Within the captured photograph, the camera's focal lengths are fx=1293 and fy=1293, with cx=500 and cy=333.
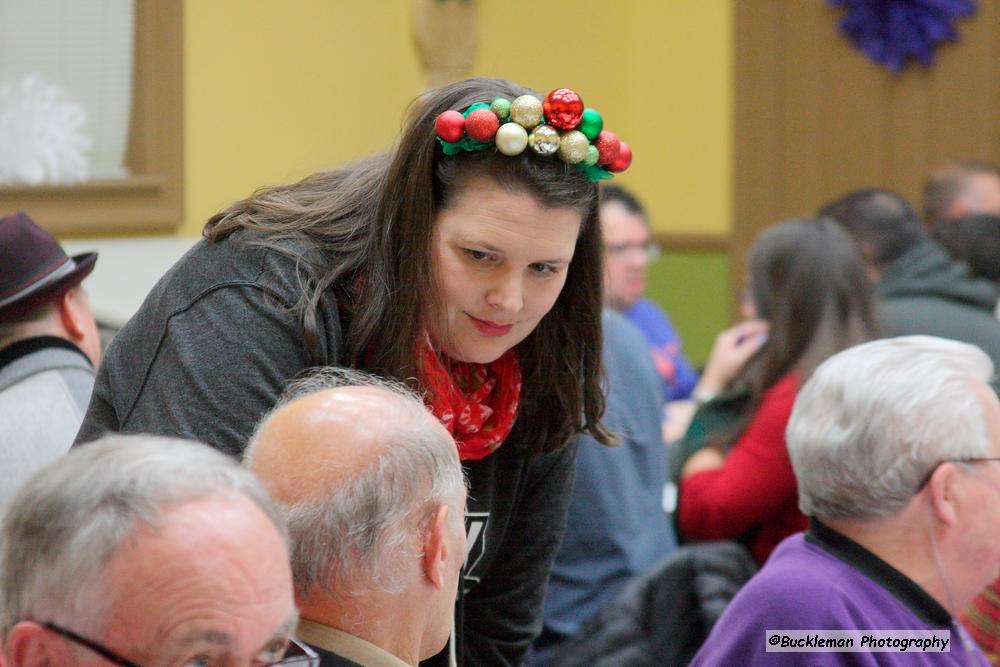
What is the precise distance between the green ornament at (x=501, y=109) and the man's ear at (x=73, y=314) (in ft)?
3.31

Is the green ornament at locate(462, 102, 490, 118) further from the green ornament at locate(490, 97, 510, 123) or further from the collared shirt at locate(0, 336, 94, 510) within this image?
the collared shirt at locate(0, 336, 94, 510)

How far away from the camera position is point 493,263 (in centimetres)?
157

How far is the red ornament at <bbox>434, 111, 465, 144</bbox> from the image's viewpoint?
154 cm

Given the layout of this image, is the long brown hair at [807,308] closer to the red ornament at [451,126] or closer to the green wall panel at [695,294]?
the red ornament at [451,126]

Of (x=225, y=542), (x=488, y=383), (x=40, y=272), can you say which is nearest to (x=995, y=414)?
(x=488, y=383)

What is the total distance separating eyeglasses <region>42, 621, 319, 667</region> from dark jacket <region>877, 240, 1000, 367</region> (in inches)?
94.0

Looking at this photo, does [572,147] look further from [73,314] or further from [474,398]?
[73,314]

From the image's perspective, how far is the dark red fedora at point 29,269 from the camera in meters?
2.17

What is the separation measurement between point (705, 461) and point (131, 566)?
7.29ft

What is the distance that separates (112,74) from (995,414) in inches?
121

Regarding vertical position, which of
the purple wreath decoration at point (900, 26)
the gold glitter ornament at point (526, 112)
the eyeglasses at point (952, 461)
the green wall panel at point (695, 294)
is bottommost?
the green wall panel at point (695, 294)

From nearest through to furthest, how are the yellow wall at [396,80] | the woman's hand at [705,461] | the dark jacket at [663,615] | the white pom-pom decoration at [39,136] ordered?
the dark jacket at [663,615] → the woman's hand at [705,461] → the white pom-pom decoration at [39,136] → the yellow wall at [396,80]

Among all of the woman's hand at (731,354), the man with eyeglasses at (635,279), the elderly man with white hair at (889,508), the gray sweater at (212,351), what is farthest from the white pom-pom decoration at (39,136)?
the elderly man with white hair at (889,508)

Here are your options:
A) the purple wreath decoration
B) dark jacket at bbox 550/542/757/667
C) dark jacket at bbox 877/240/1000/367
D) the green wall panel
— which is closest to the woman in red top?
dark jacket at bbox 877/240/1000/367
